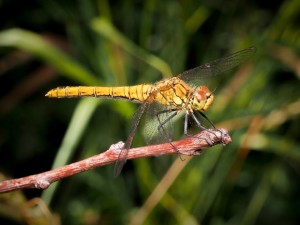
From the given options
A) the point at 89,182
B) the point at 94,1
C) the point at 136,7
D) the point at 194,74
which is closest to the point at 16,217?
the point at 89,182

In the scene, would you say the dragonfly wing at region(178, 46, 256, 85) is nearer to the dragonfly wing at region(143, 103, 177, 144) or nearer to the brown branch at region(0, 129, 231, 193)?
the dragonfly wing at region(143, 103, 177, 144)

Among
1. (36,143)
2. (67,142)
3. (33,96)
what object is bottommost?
(67,142)

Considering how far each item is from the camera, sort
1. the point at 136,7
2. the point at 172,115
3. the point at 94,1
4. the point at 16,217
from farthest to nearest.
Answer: the point at 136,7, the point at 94,1, the point at 16,217, the point at 172,115

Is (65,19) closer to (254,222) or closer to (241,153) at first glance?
(241,153)

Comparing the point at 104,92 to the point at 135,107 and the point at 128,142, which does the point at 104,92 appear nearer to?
the point at 135,107

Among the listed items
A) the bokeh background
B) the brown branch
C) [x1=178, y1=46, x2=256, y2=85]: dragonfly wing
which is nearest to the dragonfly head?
[x1=178, y1=46, x2=256, y2=85]: dragonfly wing
